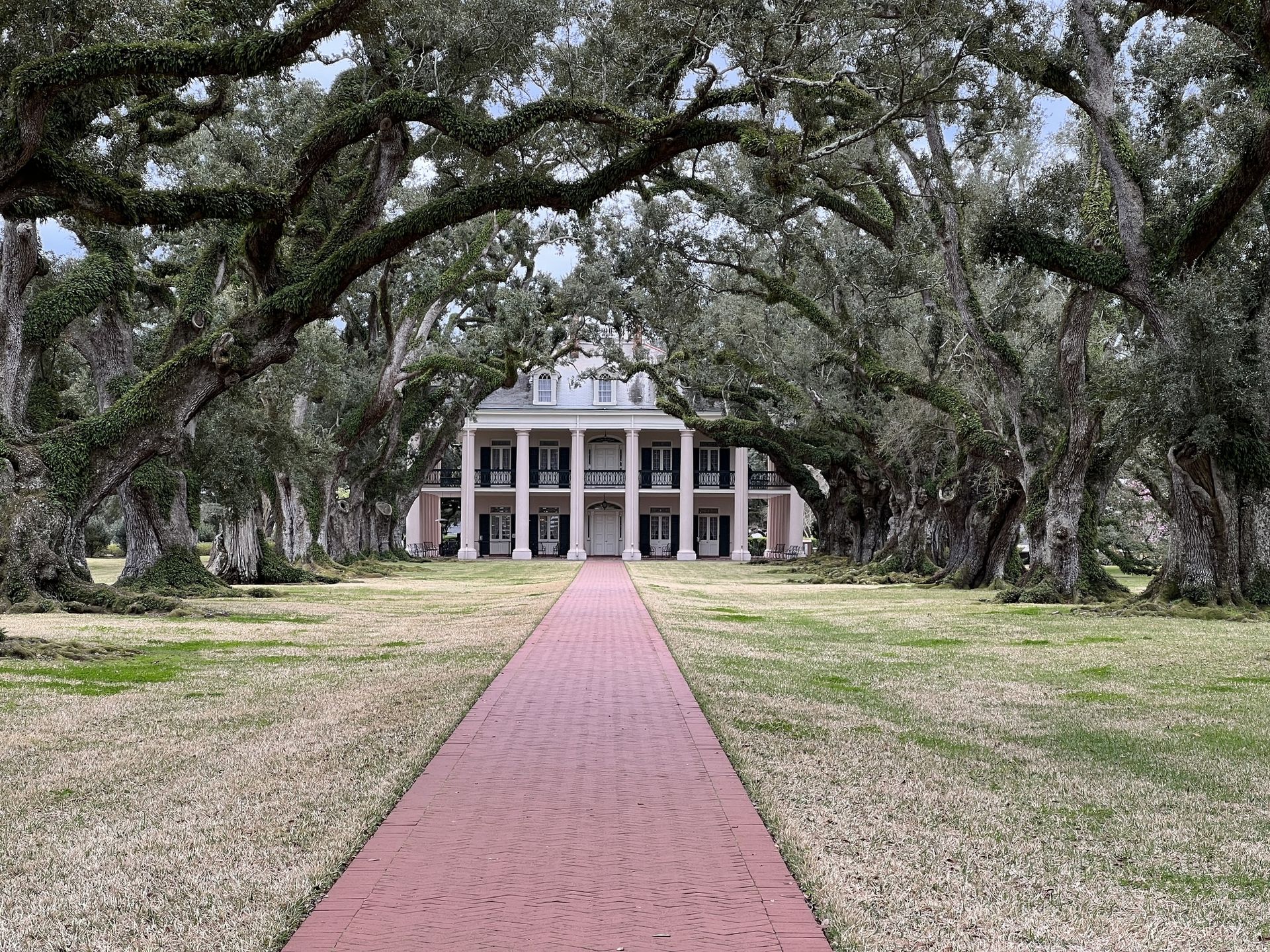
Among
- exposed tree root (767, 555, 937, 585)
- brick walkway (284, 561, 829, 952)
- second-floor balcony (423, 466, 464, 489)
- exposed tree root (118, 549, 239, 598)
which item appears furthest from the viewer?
second-floor balcony (423, 466, 464, 489)

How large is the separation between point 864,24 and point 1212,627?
32.2 feet

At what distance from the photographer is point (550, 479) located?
5297cm

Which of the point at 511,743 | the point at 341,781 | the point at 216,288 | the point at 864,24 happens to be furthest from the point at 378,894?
the point at 216,288

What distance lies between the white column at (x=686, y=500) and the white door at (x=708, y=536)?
166 inches

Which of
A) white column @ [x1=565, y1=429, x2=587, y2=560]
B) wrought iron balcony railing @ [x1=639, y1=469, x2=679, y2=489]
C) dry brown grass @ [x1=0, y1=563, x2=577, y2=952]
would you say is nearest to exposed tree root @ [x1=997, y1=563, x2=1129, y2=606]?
dry brown grass @ [x1=0, y1=563, x2=577, y2=952]

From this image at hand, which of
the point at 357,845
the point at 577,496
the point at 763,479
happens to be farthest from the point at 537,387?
the point at 357,845

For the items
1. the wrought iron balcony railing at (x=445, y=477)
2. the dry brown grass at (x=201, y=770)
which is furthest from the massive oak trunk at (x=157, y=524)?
the wrought iron balcony railing at (x=445, y=477)

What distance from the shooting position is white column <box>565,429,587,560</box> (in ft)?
162

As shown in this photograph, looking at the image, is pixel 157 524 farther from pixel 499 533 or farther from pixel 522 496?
pixel 499 533

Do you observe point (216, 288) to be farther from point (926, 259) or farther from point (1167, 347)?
point (1167, 347)

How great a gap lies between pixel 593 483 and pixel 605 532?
3.52 m

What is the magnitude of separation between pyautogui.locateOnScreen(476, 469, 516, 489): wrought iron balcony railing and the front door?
4473 mm

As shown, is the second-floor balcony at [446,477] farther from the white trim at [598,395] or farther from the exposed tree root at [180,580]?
the exposed tree root at [180,580]

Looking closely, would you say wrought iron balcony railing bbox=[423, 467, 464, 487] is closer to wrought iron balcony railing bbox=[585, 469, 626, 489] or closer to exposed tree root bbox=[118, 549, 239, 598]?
wrought iron balcony railing bbox=[585, 469, 626, 489]
